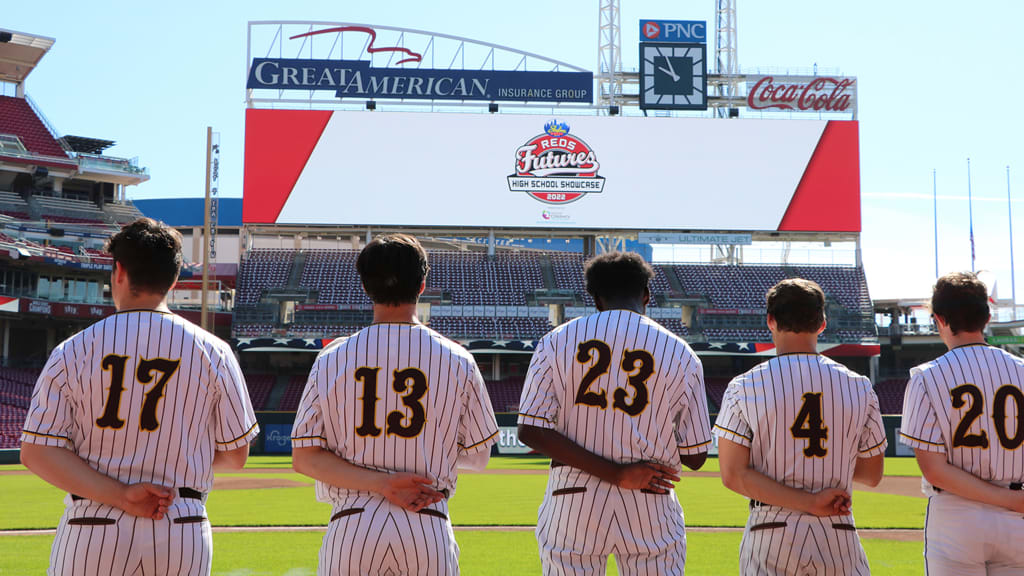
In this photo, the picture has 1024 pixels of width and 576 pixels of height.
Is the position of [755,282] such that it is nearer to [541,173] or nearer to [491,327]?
[541,173]

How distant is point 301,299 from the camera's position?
1709 inches

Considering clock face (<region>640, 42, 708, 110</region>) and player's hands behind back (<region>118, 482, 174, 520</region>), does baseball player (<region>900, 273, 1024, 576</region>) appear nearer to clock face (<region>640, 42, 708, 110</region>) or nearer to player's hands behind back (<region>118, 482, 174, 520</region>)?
player's hands behind back (<region>118, 482, 174, 520</region>)

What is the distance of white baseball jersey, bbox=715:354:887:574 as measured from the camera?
3.65 meters

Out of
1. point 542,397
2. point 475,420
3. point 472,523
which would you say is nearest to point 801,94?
point 472,523

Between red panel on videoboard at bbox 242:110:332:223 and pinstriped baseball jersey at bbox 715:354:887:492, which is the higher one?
red panel on videoboard at bbox 242:110:332:223

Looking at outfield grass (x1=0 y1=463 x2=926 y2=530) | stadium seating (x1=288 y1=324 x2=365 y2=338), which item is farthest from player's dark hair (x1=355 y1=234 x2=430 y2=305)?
stadium seating (x1=288 y1=324 x2=365 y2=338)

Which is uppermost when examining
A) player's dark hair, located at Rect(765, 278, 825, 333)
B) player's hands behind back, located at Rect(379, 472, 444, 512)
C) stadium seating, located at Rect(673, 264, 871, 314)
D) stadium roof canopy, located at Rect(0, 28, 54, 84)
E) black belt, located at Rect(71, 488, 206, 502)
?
stadium roof canopy, located at Rect(0, 28, 54, 84)

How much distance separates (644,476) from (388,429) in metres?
1.03

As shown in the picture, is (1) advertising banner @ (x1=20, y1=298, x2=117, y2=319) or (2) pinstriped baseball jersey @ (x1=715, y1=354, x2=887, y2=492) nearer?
(2) pinstriped baseball jersey @ (x1=715, y1=354, x2=887, y2=492)

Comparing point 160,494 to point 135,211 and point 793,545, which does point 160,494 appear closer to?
point 793,545

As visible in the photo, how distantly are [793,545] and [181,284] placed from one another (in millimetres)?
46432

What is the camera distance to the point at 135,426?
10.4 ft

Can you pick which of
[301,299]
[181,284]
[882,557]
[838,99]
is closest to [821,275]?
[838,99]

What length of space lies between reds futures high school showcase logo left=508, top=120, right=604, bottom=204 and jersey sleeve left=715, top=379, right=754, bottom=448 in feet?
130
